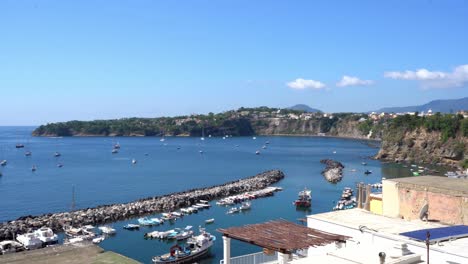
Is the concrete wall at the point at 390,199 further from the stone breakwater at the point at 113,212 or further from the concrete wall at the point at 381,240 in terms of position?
the stone breakwater at the point at 113,212

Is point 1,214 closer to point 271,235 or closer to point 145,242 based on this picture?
point 145,242

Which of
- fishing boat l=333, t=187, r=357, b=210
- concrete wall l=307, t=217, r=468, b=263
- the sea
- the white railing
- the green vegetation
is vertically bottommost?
the sea

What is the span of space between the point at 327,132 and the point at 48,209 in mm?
143424

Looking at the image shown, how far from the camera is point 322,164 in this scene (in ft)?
250

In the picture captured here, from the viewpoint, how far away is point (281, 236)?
9.73 m

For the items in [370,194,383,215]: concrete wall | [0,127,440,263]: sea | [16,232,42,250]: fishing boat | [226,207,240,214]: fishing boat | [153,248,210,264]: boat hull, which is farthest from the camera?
[226,207,240,214]: fishing boat

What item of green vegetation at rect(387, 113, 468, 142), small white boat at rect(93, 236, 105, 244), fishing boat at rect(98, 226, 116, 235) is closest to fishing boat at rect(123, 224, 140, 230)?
fishing boat at rect(98, 226, 116, 235)

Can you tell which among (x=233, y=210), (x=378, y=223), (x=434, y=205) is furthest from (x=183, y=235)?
(x=378, y=223)

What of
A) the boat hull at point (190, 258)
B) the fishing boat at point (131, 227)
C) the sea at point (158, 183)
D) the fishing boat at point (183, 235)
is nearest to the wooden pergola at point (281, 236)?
the boat hull at point (190, 258)

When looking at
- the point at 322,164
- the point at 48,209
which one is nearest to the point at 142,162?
the point at 322,164

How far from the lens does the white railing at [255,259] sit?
1040 centimetres

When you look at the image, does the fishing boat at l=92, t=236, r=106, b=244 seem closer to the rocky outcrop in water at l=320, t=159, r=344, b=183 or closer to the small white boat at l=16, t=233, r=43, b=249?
the small white boat at l=16, t=233, r=43, b=249

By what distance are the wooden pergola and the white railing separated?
631 millimetres

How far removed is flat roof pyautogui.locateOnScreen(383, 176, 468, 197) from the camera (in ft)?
46.1
